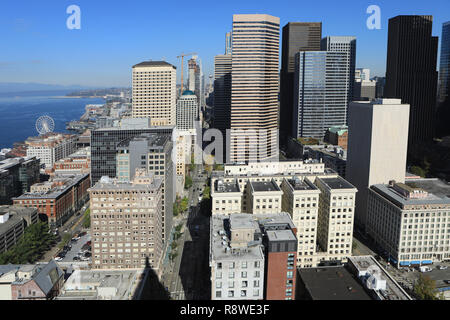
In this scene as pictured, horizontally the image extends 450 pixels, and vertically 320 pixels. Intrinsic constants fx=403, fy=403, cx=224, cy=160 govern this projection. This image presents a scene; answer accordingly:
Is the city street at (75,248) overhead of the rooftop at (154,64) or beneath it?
beneath

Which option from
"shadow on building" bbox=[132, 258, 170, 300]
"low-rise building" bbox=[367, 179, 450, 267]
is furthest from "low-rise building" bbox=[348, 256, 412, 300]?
"shadow on building" bbox=[132, 258, 170, 300]

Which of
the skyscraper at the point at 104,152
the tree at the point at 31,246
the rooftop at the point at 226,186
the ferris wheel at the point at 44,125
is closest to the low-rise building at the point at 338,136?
the skyscraper at the point at 104,152

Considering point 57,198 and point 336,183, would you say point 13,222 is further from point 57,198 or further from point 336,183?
point 336,183

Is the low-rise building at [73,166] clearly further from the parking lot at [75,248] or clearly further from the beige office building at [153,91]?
the parking lot at [75,248]

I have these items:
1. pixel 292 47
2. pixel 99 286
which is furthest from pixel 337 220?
pixel 292 47

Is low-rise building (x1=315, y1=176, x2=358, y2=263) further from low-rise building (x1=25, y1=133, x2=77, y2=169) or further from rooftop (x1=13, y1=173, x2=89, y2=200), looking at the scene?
low-rise building (x1=25, y1=133, x2=77, y2=169)
